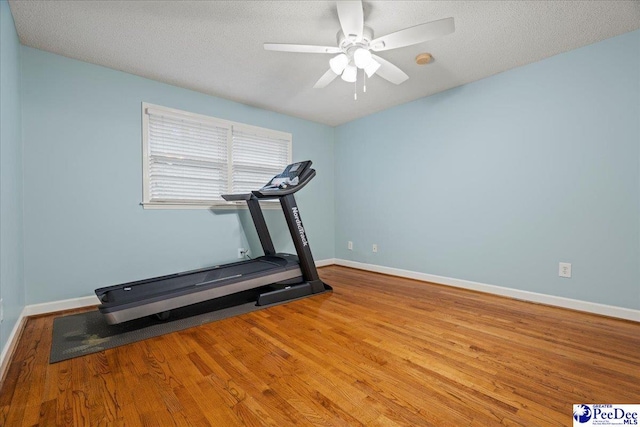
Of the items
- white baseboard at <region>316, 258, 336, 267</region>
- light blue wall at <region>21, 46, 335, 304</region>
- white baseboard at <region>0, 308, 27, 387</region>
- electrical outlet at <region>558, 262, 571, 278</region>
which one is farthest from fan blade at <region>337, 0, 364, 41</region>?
white baseboard at <region>316, 258, 336, 267</region>

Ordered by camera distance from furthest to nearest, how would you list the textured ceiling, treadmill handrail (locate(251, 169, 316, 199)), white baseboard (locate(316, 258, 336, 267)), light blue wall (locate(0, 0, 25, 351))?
white baseboard (locate(316, 258, 336, 267)), treadmill handrail (locate(251, 169, 316, 199)), the textured ceiling, light blue wall (locate(0, 0, 25, 351))

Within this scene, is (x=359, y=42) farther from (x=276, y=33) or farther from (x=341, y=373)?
(x=341, y=373)

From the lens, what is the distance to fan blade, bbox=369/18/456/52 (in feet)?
5.53

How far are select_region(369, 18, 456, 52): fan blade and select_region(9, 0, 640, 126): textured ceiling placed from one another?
23 cm

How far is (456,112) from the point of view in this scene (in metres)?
3.22

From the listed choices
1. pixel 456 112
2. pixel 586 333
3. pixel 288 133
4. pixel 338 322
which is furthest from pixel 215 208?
pixel 586 333

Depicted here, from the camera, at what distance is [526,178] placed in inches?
107

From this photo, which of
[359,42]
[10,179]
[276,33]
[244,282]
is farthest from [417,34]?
[10,179]

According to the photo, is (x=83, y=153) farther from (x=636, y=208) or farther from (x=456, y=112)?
(x=636, y=208)

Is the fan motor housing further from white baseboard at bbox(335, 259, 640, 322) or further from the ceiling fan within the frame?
white baseboard at bbox(335, 259, 640, 322)

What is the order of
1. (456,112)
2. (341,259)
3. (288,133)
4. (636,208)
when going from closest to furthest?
(636,208) → (456,112) → (288,133) → (341,259)

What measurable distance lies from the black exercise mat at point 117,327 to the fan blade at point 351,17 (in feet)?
7.75

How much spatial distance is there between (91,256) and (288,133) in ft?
9.15

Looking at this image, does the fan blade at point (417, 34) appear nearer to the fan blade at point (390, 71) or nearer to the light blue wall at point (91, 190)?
the fan blade at point (390, 71)
